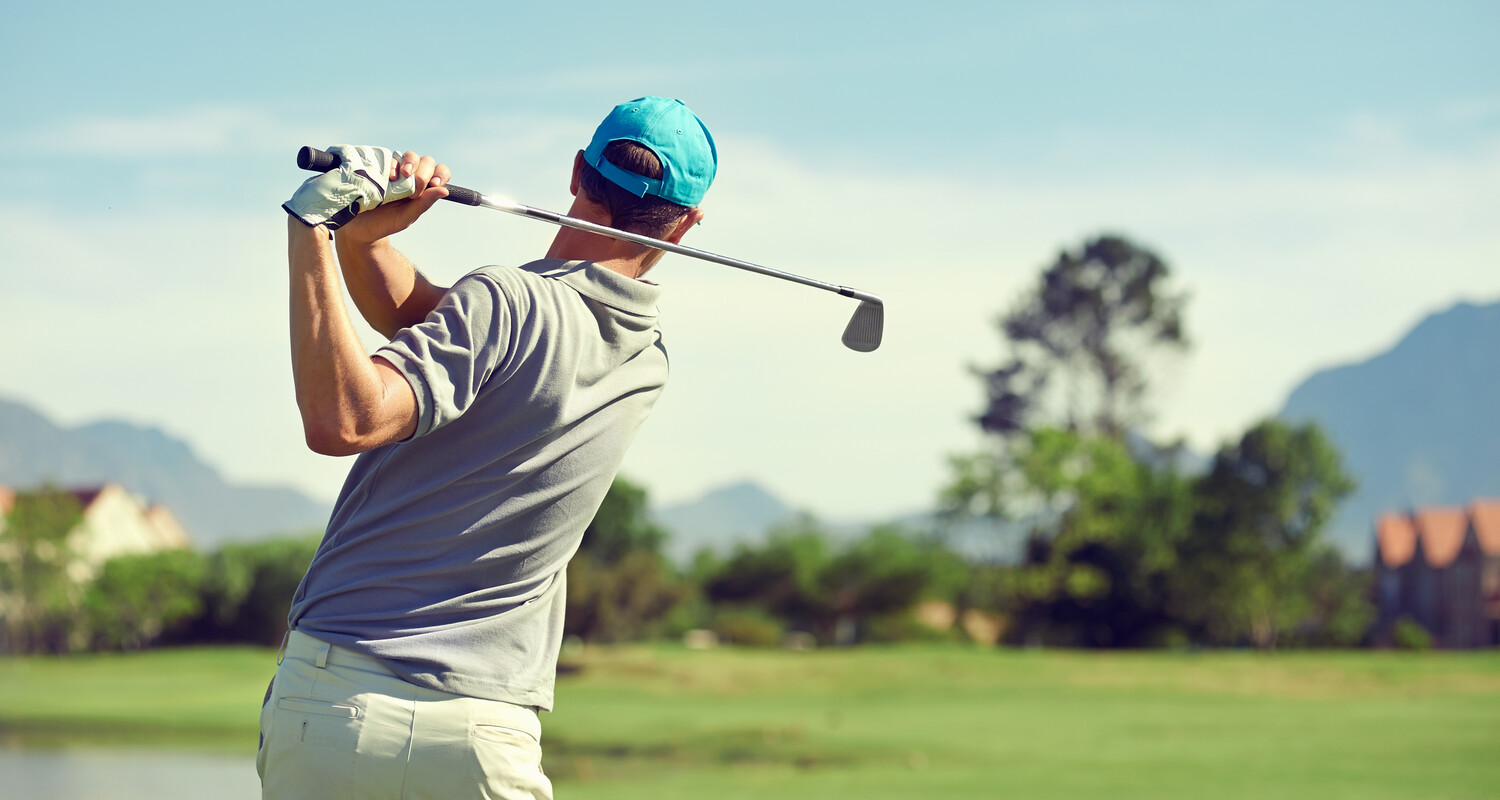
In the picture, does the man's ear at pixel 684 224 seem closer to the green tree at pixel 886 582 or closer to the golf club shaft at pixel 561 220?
the golf club shaft at pixel 561 220

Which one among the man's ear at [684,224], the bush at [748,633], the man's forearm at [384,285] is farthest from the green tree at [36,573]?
the man's ear at [684,224]

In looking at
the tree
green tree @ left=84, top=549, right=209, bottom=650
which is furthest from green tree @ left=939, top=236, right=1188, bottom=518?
green tree @ left=84, top=549, right=209, bottom=650

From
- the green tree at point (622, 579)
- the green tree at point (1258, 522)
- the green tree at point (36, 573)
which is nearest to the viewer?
the green tree at point (36, 573)

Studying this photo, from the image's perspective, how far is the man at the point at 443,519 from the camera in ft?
6.11

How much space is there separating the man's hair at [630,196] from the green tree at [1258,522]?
1935 inches

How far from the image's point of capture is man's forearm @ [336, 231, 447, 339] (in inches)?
85.5

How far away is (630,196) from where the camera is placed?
2262 millimetres

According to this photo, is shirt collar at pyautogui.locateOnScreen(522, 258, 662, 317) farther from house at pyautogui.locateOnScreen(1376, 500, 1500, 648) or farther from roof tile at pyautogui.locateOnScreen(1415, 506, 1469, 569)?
roof tile at pyautogui.locateOnScreen(1415, 506, 1469, 569)

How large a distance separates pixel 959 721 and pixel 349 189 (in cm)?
2001

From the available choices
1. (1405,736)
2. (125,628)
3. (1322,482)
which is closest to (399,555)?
(1405,736)

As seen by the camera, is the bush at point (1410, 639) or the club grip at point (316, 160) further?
the bush at point (1410, 639)

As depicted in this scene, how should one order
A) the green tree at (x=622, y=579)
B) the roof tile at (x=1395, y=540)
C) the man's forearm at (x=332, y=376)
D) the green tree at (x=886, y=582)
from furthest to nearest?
the roof tile at (x=1395, y=540) < the green tree at (x=886, y=582) < the green tree at (x=622, y=579) < the man's forearm at (x=332, y=376)

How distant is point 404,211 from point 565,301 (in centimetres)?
30

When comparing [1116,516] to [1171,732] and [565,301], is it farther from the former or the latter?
[565,301]
